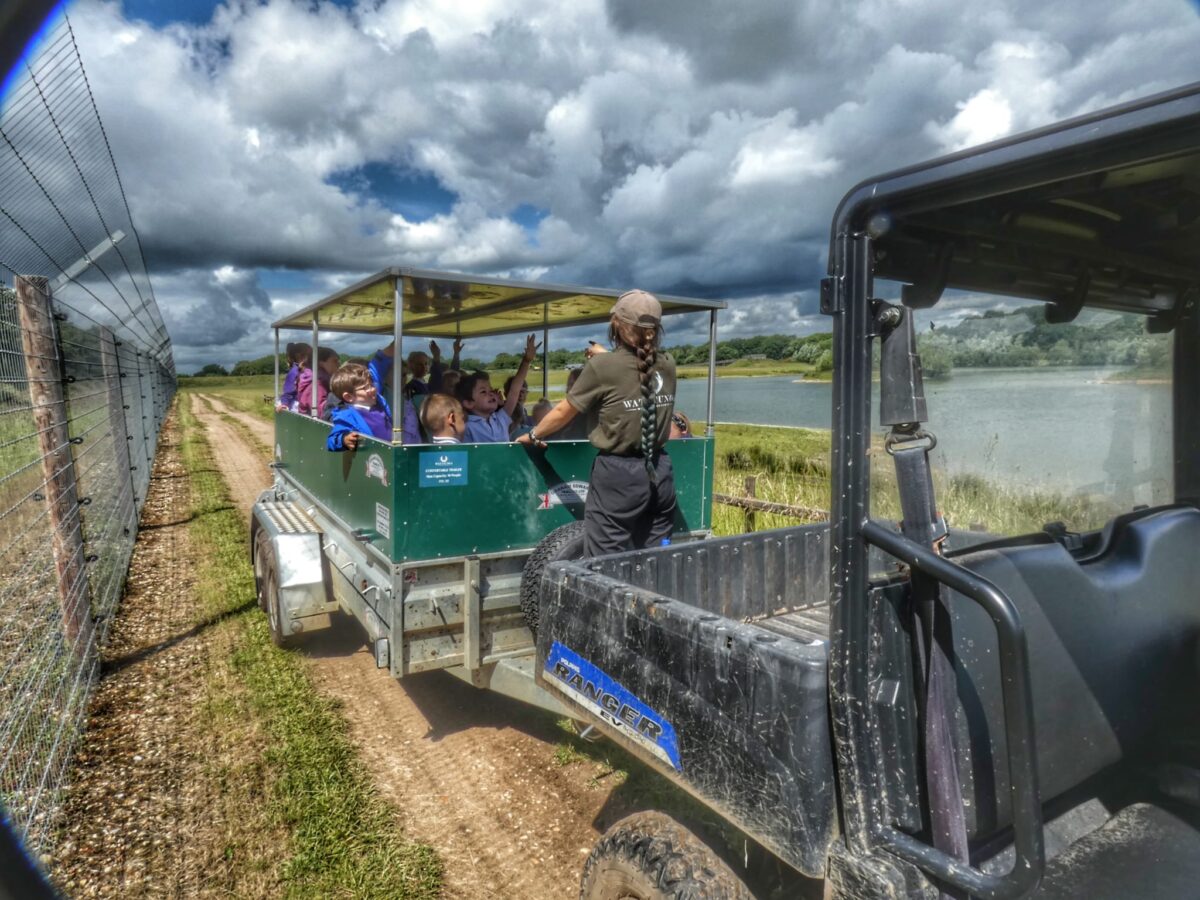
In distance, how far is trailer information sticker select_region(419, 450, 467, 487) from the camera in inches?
156

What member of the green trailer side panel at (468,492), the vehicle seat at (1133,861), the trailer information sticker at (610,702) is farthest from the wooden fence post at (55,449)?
the vehicle seat at (1133,861)

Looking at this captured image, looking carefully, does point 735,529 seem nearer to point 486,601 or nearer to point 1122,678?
point 486,601

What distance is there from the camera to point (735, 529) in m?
8.02

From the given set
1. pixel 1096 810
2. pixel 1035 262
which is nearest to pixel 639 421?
pixel 1035 262

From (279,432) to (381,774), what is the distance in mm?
4863

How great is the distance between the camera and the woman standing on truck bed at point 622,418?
3.86 meters

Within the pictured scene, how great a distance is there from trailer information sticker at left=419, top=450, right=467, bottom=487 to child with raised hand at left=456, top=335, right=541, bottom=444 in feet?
3.05

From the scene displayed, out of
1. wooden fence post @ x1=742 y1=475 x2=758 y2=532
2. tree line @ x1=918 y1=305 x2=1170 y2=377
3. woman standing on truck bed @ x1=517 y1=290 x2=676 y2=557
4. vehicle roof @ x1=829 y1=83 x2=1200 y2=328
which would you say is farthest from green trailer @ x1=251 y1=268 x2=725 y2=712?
wooden fence post @ x1=742 y1=475 x2=758 y2=532

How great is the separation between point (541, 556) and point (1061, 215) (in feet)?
9.32

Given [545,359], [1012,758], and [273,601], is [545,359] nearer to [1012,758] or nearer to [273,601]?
[273,601]

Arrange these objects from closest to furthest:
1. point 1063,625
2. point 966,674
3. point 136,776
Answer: point 966,674
point 1063,625
point 136,776

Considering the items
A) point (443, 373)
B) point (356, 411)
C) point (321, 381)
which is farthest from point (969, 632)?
point (321, 381)

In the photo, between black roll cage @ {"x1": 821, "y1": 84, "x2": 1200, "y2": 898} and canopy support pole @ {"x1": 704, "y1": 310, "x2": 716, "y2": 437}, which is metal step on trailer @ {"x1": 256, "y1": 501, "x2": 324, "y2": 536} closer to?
canopy support pole @ {"x1": 704, "y1": 310, "x2": 716, "y2": 437}

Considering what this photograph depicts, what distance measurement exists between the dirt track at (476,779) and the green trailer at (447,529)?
1.48ft
